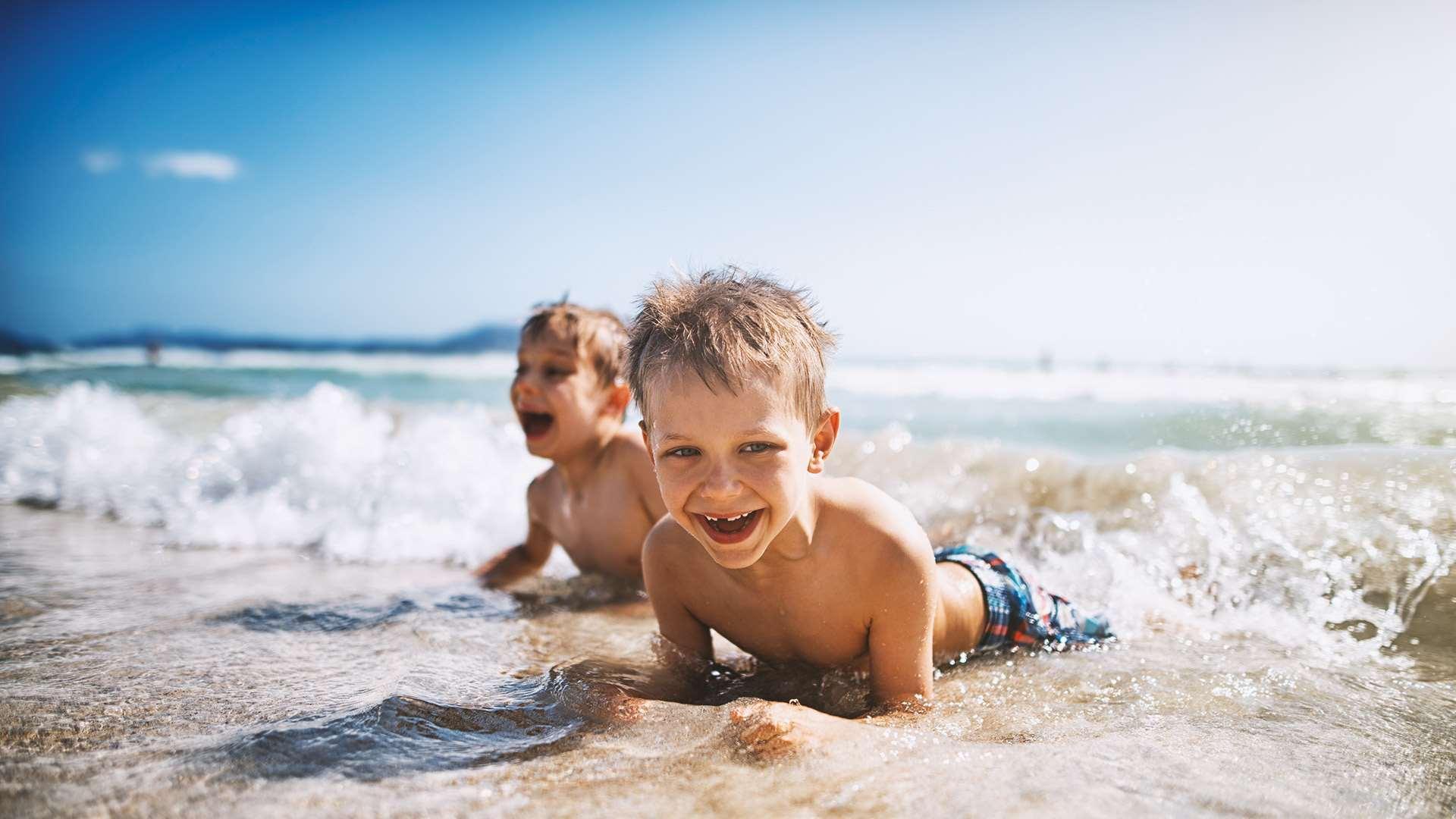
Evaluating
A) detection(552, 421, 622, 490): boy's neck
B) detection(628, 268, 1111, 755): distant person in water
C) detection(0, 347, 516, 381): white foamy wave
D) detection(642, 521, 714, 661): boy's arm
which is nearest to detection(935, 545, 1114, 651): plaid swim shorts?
detection(628, 268, 1111, 755): distant person in water

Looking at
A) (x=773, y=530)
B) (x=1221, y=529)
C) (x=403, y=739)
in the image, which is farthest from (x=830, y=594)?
(x=1221, y=529)

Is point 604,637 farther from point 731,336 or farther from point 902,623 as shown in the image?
point 731,336

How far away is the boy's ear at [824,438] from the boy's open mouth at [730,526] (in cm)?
25

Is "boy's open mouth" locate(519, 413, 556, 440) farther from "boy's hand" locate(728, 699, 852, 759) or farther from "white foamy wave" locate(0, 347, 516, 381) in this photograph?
"white foamy wave" locate(0, 347, 516, 381)

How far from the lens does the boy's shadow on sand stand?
10.0 ft

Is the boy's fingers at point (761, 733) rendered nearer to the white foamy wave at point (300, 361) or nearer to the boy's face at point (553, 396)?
the boy's face at point (553, 396)

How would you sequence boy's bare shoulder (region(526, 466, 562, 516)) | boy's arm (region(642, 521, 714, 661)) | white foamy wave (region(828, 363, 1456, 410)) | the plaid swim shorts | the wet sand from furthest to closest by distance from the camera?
white foamy wave (region(828, 363, 1456, 410)) → boy's bare shoulder (region(526, 466, 562, 516)) → the plaid swim shorts → boy's arm (region(642, 521, 714, 661)) → the wet sand

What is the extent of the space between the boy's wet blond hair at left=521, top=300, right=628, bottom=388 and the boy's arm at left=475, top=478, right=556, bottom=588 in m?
0.69

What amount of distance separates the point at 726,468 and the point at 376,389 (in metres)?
17.6

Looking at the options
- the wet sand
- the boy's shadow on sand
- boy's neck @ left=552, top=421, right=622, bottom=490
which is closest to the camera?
the wet sand

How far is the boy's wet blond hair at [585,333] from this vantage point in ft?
12.3

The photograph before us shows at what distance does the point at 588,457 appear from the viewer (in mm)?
3857

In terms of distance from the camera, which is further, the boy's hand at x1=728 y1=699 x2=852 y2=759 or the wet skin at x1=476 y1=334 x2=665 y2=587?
the wet skin at x1=476 y1=334 x2=665 y2=587

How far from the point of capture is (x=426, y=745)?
1.82m
